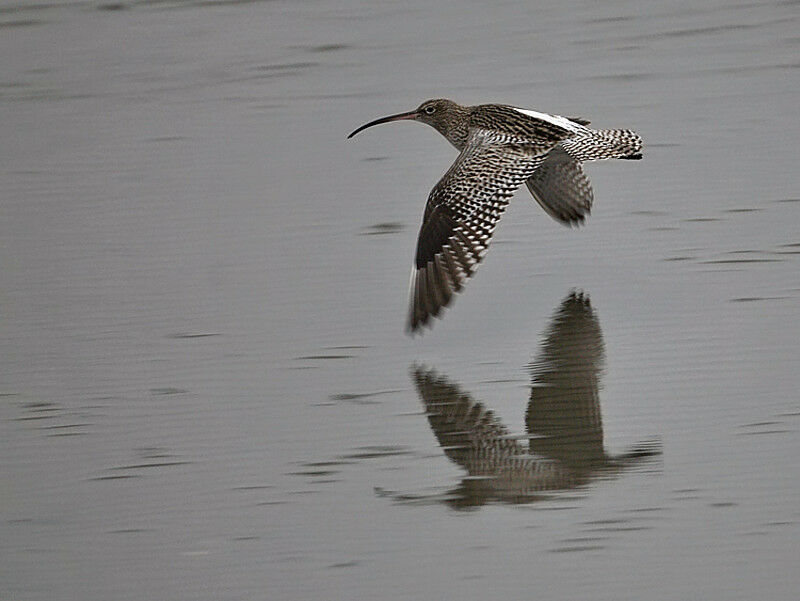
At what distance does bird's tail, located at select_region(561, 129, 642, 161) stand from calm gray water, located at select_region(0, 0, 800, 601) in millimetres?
397

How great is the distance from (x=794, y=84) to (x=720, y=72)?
0.54m

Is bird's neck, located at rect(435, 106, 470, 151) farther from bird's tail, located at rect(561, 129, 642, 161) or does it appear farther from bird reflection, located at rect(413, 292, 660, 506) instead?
bird reflection, located at rect(413, 292, 660, 506)

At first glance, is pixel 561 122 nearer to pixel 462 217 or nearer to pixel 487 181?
pixel 487 181

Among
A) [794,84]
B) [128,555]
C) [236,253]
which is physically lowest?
[128,555]

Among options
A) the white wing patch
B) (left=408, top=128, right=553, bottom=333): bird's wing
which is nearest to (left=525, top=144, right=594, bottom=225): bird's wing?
the white wing patch

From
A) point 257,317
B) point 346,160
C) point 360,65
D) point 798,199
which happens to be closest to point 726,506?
point 257,317

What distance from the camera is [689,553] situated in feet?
15.5

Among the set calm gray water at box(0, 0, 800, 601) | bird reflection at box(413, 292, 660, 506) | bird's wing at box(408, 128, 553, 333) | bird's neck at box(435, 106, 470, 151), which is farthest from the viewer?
bird's neck at box(435, 106, 470, 151)

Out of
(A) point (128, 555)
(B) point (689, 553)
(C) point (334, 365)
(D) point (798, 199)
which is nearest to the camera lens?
(B) point (689, 553)

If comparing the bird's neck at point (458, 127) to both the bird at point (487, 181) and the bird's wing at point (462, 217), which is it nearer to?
the bird at point (487, 181)

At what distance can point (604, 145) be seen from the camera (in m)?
7.34

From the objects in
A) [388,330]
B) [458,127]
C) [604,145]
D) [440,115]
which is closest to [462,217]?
[388,330]

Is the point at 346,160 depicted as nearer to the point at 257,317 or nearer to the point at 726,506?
the point at 257,317

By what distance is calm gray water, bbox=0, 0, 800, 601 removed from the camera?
493 cm
